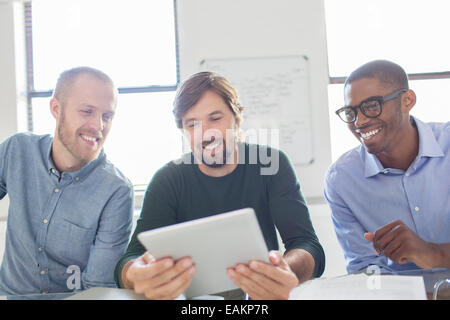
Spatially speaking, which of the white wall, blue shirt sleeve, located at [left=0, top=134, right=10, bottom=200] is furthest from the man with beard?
the white wall

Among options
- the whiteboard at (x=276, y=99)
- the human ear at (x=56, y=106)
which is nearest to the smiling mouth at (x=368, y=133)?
the human ear at (x=56, y=106)

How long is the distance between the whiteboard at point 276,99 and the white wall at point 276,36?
0.20ft

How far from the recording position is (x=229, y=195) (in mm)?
1404

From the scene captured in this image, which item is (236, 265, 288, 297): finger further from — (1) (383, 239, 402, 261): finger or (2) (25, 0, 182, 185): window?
(2) (25, 0, 182, 185): window

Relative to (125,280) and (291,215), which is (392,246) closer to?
(291,215)

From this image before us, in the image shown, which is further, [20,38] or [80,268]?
[20,38]

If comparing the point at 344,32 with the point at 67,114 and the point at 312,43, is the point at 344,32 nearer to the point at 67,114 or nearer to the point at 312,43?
the point at 312,43

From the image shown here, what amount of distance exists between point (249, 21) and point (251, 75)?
45 centimetres

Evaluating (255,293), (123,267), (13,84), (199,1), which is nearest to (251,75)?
(199,1)

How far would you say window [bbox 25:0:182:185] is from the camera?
10.6 ft

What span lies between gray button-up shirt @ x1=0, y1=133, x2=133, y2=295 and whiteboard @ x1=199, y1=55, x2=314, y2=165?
1706mm

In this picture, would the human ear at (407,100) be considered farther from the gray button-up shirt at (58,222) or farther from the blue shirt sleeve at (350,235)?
the gray button-up shirt at (58,222)

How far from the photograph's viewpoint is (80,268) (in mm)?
1406

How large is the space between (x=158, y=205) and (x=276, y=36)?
2.18m
